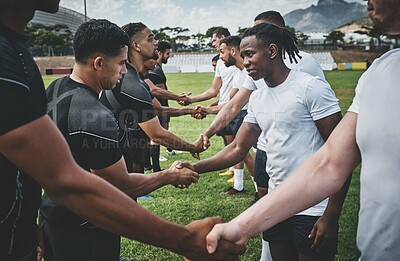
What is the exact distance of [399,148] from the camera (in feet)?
5.68

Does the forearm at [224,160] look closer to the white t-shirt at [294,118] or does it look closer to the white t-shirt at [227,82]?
the white t-shirt at [294,118]

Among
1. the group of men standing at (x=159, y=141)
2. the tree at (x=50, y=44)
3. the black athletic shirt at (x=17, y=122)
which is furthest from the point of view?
the tree at (x=50, y=44)

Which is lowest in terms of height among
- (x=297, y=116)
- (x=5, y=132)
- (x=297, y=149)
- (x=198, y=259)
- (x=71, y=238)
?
(x=71, y=238)

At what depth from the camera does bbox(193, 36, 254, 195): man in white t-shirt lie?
7.18 metres

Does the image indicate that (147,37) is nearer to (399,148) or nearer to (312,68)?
(312,68)

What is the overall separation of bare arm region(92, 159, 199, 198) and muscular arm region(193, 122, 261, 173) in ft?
0.45

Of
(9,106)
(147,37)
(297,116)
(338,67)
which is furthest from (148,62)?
(338,67)

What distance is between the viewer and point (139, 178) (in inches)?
129

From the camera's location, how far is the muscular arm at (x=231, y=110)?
217 inches

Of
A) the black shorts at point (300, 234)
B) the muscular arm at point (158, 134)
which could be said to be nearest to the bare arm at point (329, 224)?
the black shorts at point (300, 234)

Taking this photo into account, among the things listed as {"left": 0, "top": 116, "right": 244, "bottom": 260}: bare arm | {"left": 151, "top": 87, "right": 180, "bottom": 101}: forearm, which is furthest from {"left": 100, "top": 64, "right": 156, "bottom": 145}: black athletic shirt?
{"left": 151, "top": 87, "right": 180, "bottom": 101}: forearm

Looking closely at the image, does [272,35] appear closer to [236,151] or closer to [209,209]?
[236,151]

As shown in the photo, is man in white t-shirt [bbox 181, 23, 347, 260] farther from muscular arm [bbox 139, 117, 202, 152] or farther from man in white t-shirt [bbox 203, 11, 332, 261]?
muscular arm [bbox 139, 117, 202, 152]

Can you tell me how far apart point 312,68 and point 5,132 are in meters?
3.82
